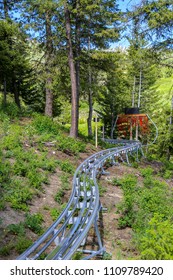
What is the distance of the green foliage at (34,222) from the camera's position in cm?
796

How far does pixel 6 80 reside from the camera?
26.0m

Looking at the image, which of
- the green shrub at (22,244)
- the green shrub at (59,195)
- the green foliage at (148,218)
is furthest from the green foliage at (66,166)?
the green shrub at (22,244)

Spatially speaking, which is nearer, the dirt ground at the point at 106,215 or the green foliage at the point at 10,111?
the dirt ground at the point at 106,215

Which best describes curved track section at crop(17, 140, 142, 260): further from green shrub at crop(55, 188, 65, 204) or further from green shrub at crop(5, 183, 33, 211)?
green shrub at crop(5, 183, 33, 211)

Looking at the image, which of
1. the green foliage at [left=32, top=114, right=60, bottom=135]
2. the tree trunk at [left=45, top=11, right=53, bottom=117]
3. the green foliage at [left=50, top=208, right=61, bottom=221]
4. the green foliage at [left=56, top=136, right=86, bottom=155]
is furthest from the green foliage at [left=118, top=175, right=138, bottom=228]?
the tree trunk at [left=45, top=11, right=53, bottom=117]

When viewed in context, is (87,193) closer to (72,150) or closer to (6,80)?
(72,150)

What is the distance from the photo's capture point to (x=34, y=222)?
820cm

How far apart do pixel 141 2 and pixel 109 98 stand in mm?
32424

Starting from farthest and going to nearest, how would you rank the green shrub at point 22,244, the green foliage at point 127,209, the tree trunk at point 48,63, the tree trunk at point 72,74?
the tree trunk at point 48,63 < the tree trunk at point 72,74 < the green foliage at point 127,209 < the green shrub at point 22,244

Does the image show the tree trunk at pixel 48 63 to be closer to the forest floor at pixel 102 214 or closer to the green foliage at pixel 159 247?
the forest floor at pixel 102 214

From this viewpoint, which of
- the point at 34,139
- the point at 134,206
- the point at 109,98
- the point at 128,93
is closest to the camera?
the point at 134,206

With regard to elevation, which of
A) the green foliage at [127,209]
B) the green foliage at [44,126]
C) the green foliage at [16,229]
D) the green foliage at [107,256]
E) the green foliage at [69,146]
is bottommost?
the green foliage at [107,256]

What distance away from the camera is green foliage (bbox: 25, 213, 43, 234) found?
7.96 metres
